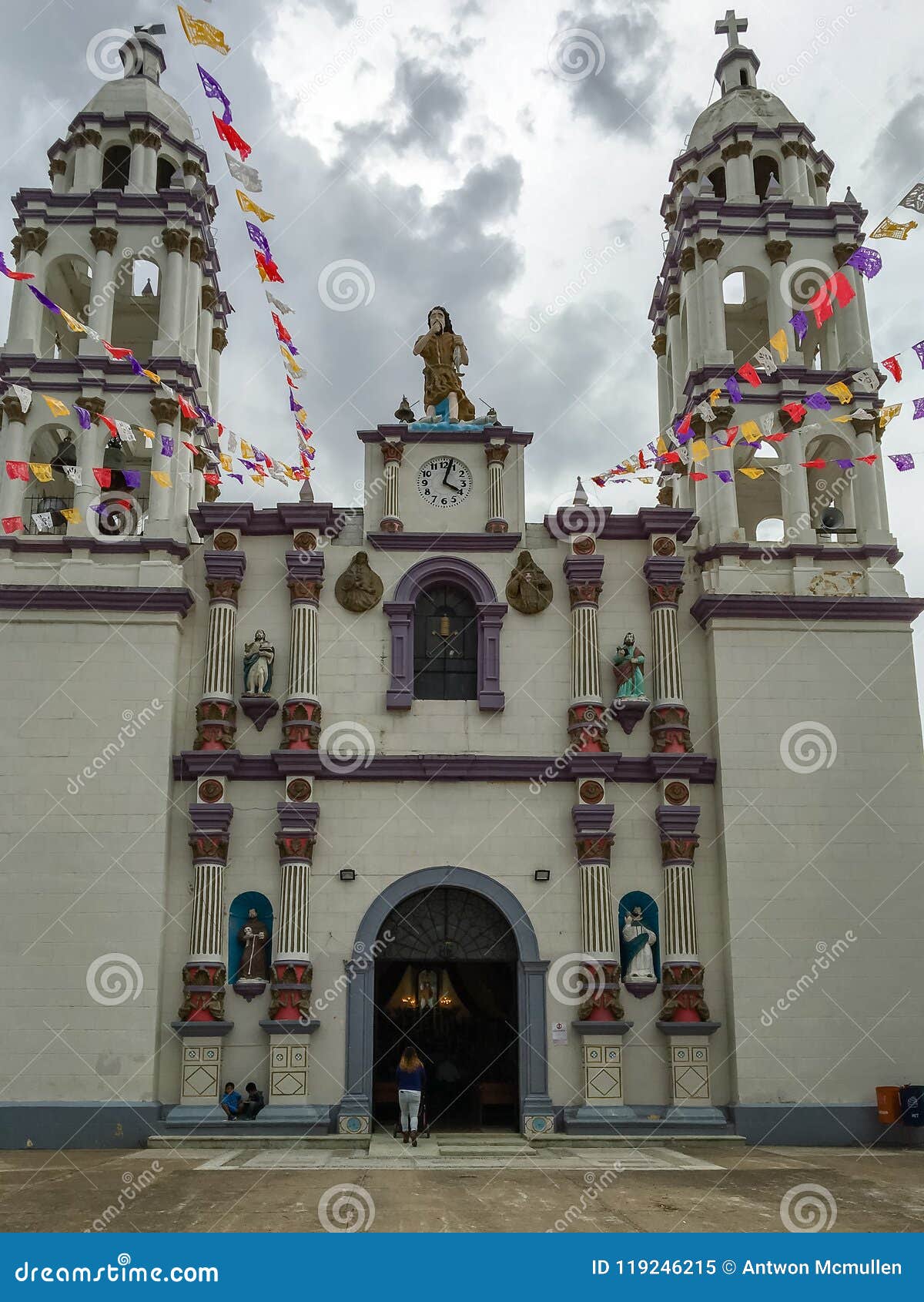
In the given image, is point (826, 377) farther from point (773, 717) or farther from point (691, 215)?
point (773, 717)

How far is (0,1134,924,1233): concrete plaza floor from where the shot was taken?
1222 cm

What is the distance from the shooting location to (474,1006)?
2506 centimetres

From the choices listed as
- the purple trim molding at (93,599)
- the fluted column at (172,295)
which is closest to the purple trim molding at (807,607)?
the purple trim molding at (93,599)

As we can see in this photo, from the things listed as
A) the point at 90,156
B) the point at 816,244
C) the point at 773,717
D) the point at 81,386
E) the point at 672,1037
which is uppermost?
the point at 90,156

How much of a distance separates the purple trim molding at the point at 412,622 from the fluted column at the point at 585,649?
128 centimetres

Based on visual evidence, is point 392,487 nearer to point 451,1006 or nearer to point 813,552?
point 813,552

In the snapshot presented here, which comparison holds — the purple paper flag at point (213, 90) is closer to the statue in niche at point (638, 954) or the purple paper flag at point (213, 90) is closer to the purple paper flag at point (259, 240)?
the purple paper flag at point (259, 240)

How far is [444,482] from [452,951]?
8.38 metres

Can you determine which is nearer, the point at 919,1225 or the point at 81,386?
the point at 919,1225

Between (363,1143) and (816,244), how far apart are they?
18.4 m

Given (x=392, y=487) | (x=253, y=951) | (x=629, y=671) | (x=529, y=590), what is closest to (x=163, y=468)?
(x=392, y=487)

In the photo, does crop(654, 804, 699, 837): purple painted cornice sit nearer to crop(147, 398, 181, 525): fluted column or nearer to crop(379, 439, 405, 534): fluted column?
crop(379, 439, 405, 534): fluted column

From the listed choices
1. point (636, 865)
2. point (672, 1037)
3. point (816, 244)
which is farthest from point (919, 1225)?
point (816, 244)

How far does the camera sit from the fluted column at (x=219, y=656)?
21.3 meters
